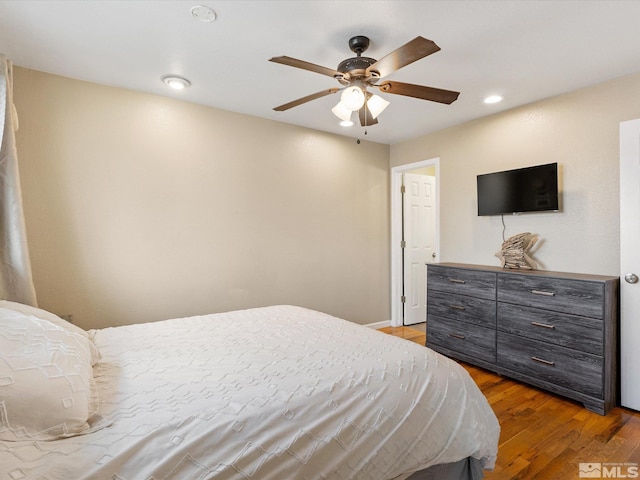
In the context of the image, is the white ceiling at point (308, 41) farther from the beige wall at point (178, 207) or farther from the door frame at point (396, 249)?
the door frame at point (396, 249)

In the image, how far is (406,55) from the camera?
1732mm

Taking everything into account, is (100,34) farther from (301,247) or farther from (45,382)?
(301,247)

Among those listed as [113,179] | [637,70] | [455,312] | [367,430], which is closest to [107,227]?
[113,179]

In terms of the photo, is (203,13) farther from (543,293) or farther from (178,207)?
(543,293)

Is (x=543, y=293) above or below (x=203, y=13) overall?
below

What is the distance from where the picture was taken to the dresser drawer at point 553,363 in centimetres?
243

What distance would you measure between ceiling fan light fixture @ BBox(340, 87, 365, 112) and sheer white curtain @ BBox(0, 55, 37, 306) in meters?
2.21

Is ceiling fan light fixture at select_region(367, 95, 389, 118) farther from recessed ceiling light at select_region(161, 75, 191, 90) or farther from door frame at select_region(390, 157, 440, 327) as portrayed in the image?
door frame at select_region(390, 157, 440, 327)

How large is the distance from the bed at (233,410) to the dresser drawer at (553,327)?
4.55 feet

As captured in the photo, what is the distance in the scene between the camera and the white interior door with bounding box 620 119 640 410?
243cm

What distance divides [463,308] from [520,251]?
740 millimetres

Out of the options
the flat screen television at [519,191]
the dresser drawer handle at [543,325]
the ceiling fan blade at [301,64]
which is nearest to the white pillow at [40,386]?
the ceiling fan blade at [301,64]

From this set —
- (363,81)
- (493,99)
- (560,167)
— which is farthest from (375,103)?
(560,167)

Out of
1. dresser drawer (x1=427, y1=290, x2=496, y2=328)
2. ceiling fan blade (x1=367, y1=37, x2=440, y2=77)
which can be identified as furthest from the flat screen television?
ceiling fan blade (x1=367, y1=37, x2=440, y2=77)
